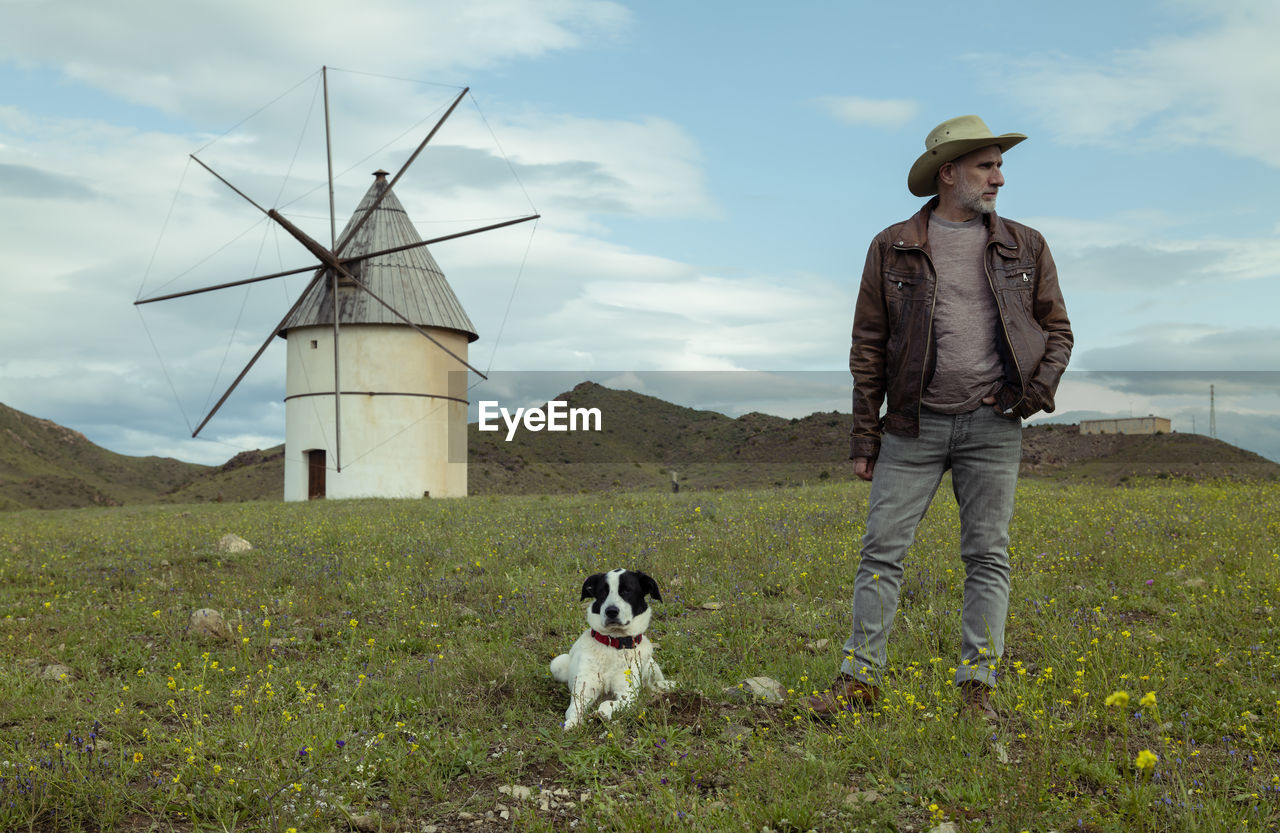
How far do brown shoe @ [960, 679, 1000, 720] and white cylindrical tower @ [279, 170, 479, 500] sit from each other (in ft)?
81.4

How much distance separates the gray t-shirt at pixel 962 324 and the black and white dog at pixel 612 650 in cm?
181

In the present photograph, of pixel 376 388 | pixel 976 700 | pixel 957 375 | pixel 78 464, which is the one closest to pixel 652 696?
pixel 976 700

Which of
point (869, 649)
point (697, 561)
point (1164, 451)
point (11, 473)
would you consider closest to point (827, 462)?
point (1164, 451)

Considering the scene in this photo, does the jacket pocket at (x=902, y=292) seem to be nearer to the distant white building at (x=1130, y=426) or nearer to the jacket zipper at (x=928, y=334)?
the jacket zipper at (x=928, y=334)

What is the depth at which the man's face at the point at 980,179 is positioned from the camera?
15.4 feet

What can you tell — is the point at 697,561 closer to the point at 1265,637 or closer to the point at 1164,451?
the point at 1265,637

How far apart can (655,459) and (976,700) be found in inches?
1872

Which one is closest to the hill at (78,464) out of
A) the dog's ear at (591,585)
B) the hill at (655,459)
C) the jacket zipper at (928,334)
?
the hill at (655,459)

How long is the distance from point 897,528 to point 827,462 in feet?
122

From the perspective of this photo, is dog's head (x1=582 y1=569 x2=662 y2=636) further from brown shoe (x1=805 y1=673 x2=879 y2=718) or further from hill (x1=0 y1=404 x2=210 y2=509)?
hill (x1=0 y1=404 x2=210 y2=509)

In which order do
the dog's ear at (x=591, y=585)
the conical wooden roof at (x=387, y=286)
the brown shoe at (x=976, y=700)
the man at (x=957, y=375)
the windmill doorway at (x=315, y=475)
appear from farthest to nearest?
1. the windmill doorway at (x=315, y=475)
2. the conical wooden roof at (x=387, y=286)
3. the dog's ear at (x=591, y=585)
4. the man at (x=957, y=375)
5. the brown shoe at (x=976, y=700)

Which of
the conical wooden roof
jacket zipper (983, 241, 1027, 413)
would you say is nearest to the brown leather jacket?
jacket zipper (983, 241, 1027, 413)

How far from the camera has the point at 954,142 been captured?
464 cm

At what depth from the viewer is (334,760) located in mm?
4250
